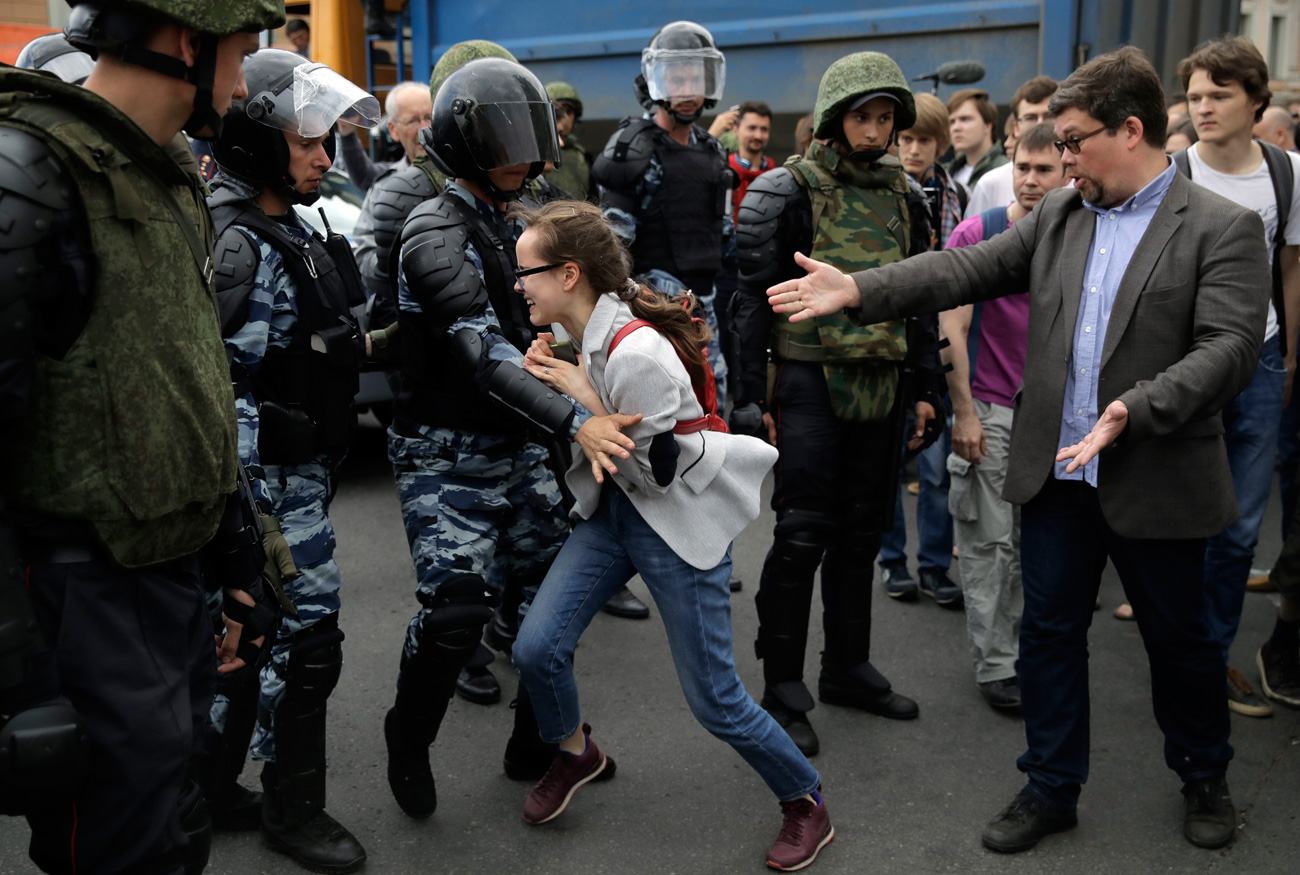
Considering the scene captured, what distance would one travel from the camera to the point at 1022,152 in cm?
387

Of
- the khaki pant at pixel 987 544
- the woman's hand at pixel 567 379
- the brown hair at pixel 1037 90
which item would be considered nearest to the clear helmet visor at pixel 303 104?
the woman's hand at pixel 567 379

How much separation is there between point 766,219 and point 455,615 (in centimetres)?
152

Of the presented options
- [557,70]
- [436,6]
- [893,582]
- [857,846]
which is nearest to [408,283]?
[857,846]

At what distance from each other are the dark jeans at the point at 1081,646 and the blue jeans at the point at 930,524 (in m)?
1.77

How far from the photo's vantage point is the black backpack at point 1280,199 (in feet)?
13.0

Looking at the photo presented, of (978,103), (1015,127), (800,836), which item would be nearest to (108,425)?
(800,836)

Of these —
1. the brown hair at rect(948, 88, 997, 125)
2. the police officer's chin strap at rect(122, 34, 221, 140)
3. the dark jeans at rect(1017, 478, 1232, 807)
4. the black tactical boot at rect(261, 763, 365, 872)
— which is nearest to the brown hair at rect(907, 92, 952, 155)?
the brown hair at rect(948, 88, 997, 125)

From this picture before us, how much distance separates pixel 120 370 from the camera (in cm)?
178

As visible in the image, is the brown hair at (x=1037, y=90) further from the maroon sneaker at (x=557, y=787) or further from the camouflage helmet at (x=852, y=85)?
the maroon sneaker at (x=557, y=787)

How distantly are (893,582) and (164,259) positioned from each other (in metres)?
3.66

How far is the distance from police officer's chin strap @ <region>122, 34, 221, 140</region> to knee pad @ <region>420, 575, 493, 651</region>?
4.68 ft

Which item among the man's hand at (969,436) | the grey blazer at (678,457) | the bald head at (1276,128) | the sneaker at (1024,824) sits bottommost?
the sneaker at (1024,824)

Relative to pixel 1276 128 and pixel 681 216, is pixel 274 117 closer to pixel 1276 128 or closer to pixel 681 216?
pixel 681 216

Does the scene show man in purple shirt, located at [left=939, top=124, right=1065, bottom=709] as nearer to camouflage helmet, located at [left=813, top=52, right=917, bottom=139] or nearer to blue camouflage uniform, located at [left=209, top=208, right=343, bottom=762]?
camouflage helmet, located at [left=813, top=52, right=917, bottom=139]
